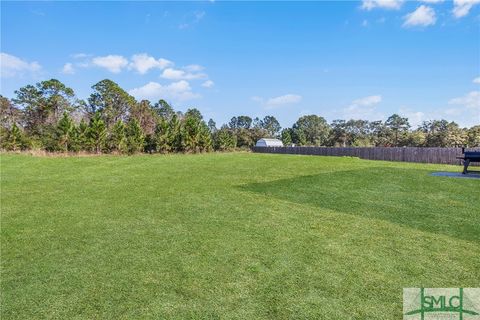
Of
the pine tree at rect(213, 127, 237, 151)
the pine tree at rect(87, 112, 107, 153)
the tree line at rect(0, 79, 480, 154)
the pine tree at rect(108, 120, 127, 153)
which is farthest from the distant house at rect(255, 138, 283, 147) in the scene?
the pine tree at rect(87, 112, 107, 153)

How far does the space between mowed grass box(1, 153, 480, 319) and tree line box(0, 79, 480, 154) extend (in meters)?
18.2

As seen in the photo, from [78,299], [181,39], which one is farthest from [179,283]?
[181,39]

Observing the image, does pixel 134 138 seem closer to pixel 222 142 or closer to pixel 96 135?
pixel 96 135

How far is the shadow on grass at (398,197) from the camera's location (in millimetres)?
4328

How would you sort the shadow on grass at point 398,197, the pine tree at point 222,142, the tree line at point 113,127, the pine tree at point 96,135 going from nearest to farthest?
the shadow on grass at point 398,197, the pine tree at point 96,135, the tree line at point 113,127, the pine tree at point 222,142

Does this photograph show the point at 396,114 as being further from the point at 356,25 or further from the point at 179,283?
the point at 179,283

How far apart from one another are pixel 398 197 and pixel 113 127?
22558 mm

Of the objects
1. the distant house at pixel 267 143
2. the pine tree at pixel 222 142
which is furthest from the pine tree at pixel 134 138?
the distant house at pixel 267 143

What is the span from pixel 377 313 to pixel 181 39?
15.3 meters

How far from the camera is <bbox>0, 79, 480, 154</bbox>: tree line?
2277 cm

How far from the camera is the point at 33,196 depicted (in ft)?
21.8

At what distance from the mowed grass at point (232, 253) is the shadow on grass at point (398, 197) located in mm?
41

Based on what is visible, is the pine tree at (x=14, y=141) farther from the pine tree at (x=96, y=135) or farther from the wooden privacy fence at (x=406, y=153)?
the wooden privacy fence at (x=406, y=153)

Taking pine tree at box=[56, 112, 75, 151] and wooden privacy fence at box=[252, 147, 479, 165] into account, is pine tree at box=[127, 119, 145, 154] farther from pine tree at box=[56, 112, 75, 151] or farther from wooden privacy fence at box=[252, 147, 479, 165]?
wooden privacy fence at box=[252, 147, 479, 165]
